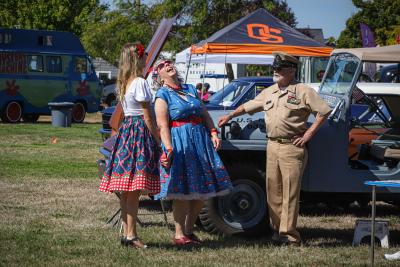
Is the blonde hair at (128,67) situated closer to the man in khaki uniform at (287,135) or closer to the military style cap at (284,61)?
the man in khaki uniform at (287,135)

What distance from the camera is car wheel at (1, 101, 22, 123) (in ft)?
88.7

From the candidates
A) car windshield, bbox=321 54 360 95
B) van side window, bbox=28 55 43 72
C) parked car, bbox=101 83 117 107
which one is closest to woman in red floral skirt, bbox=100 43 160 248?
car windshield, bbox=321 54 360 95

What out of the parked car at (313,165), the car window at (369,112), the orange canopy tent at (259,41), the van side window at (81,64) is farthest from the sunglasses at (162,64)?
the van side window at (81,64)

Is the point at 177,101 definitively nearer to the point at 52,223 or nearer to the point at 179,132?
the point at 179,132

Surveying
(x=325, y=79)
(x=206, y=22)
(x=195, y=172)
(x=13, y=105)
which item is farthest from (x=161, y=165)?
(x=206, y=22)

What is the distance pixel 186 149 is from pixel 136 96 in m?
0.66

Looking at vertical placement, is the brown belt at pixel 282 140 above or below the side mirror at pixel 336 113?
below

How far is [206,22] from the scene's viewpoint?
36781 mm

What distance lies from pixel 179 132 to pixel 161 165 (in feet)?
1.15

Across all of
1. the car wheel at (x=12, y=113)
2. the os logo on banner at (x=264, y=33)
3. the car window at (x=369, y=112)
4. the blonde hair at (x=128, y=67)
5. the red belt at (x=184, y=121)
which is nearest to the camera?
the blonde hair at (x=128, y=67)

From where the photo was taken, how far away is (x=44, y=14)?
52938 mm

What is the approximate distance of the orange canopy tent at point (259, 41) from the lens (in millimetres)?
17641

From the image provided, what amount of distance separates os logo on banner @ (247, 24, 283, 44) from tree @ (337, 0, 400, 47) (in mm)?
28736

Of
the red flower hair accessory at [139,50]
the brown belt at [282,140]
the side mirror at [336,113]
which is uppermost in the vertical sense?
the red flower hair accessory at [139,50]
